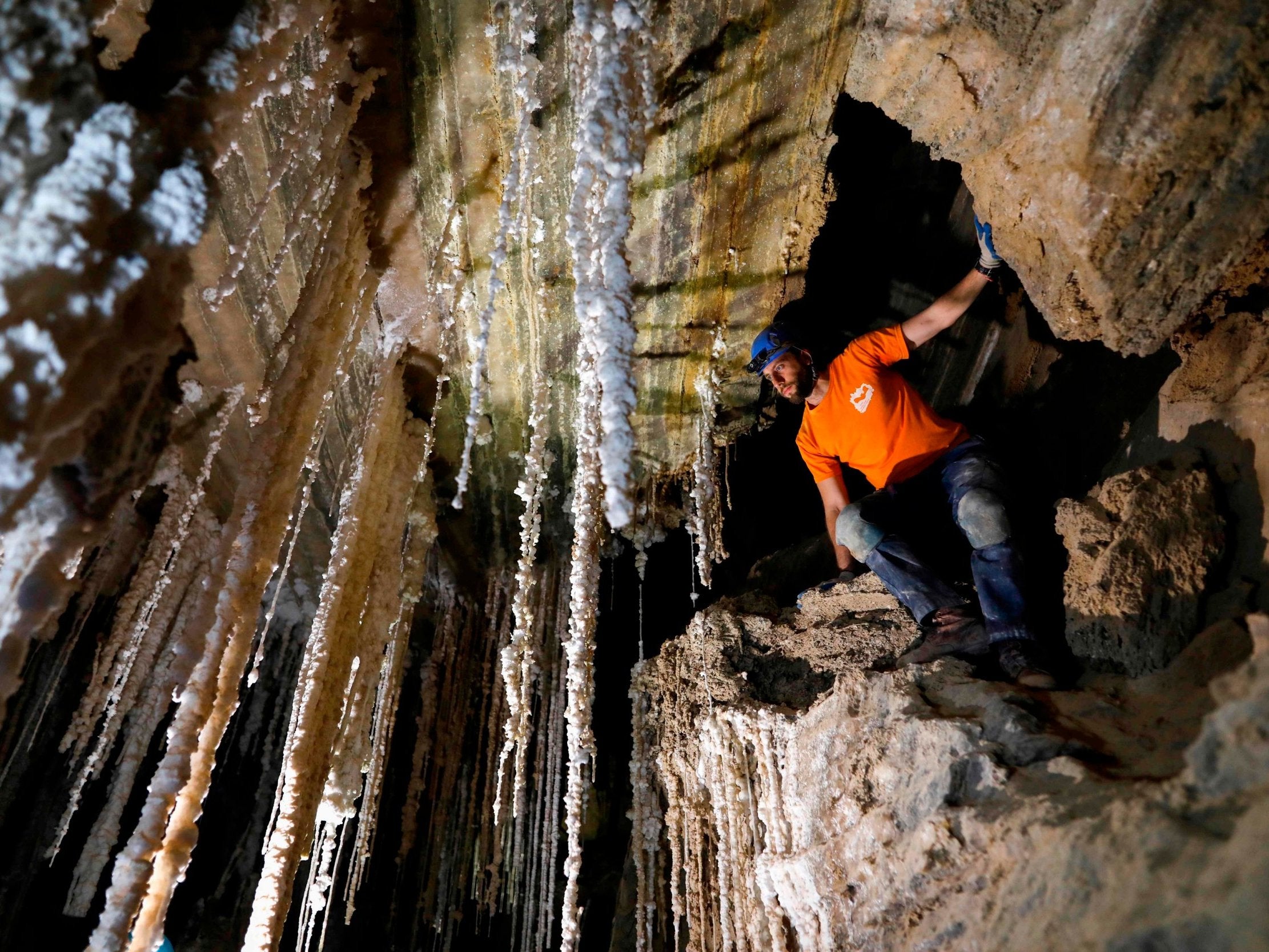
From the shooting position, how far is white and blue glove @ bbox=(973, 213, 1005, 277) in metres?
2.90

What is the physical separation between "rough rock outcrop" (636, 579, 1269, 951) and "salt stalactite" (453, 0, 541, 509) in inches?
70.0

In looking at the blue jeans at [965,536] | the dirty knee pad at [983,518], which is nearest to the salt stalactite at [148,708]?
the blue jeans at [965,536]

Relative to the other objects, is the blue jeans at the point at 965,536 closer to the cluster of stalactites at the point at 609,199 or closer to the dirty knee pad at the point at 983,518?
the dirty knee pad at the point at 983,518

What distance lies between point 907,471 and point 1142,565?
1219 millimetres

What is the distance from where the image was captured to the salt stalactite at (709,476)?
3.93m

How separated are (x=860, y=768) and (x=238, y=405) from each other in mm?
3711

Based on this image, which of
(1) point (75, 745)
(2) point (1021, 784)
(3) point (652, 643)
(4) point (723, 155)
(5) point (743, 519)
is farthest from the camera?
(3) point (652, 643)

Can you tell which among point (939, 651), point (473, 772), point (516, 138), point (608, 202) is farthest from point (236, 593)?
point (473, 772)

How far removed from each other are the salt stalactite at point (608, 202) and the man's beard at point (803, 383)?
1.56 metres

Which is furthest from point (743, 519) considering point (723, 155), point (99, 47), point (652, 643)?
point (99, 47)

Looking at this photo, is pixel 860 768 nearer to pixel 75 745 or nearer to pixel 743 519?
pixel 743 519

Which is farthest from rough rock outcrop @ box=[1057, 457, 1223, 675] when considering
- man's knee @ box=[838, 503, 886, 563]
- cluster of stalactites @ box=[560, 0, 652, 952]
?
cluster of stalactites @ box=[560, 0, 652, 952]

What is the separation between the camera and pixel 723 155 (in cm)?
303

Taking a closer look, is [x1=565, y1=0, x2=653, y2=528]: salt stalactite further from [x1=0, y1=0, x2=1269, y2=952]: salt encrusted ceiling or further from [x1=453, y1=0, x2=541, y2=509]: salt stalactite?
[x1=453, y1=0, x2=541, y2=509]: salt stalactite
